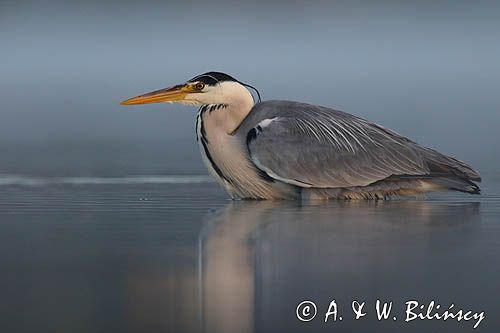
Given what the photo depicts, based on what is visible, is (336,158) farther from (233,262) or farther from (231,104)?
(233,262)

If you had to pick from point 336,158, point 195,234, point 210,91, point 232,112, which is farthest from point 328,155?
point 195,234

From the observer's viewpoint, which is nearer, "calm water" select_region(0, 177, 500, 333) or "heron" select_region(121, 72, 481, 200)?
"calm water" select_region(0, 177, 500, 333)

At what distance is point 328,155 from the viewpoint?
10242 millimetres

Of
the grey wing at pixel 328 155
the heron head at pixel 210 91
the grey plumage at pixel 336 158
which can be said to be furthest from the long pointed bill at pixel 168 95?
the grey wing at pixel 328 155

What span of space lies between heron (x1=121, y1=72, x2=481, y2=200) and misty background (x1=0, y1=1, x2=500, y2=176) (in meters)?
1.82

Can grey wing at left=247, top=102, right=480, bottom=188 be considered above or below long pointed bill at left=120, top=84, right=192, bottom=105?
below

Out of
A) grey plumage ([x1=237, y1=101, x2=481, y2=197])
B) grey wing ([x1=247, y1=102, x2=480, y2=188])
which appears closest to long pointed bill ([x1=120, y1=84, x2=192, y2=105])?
grey plumage ([x1=237, y1=101, x2=481, y2=197])

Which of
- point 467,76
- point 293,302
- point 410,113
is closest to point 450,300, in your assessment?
point 293,302

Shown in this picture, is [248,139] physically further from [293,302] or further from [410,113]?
[410,113]

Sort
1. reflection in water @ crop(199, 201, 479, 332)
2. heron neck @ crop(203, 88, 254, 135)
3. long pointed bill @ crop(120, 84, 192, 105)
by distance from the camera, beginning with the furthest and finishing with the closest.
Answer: long pointed bill @ crop(120, 84, 192, 105) < heron neck @ crop(203, 88, 254, 135) < reflection in water @ crop(199, 201, 479, 332)

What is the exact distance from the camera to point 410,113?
20.7 m

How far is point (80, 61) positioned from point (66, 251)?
2993 cm

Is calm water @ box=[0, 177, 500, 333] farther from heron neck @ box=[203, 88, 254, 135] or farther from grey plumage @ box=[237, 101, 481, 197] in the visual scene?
heron neck @ box=[203, 88, 254, 135]

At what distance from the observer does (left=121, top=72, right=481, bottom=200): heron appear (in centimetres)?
1009
